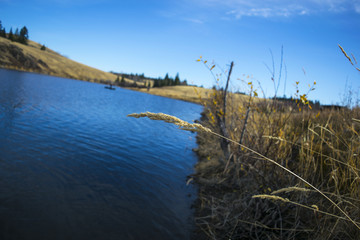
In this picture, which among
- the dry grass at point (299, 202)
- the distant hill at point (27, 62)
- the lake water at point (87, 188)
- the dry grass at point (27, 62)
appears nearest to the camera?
the dry grass at point (299, 202)

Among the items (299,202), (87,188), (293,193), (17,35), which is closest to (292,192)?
(293,193)

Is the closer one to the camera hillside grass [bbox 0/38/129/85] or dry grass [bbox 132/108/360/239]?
dry grass [bbox 132/108/360/239]

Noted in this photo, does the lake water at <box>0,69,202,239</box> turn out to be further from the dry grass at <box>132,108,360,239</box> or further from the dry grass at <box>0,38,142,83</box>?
the dry grass at <box>0,38,142,83</box>

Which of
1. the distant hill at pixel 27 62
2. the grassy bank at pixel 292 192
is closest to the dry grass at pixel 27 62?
the distant hill at pixel 27 62

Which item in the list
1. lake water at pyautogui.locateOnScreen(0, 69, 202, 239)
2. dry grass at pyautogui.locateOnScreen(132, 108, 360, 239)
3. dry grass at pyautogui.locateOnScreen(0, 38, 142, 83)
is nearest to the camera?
dry grass at pyautogui.locateOnScreen(132, 108, 360, 239)

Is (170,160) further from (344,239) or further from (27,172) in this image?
(344,239)

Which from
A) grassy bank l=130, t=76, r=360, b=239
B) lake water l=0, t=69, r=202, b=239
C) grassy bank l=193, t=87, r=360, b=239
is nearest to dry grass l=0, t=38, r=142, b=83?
lake water l=0, t=69, r=202, b=239

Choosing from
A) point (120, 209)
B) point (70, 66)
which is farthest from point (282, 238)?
point (70, 66)

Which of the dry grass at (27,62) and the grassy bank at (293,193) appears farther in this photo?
the dry grass at (27,62)

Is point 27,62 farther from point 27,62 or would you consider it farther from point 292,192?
point 292,192

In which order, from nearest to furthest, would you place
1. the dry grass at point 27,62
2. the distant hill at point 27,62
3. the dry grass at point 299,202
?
the dry grass at point 299,202
the distant hill at point 27,62
the dry grass at point 27,62

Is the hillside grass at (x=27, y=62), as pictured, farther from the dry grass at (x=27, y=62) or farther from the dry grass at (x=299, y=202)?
the dry grass at (x=299, y=202)

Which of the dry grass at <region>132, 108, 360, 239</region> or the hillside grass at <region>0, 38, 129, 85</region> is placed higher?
the hillside grass at <region>0, 38, 129, 85</region>

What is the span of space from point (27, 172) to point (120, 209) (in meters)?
2.55
